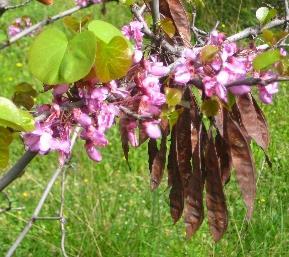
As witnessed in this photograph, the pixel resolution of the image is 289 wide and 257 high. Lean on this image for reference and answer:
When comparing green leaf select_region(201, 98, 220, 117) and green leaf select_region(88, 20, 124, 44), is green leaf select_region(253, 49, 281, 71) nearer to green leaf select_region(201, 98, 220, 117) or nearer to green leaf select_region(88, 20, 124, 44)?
green leaf select_region(201, 98, 220, 117)

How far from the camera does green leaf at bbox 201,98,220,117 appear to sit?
86 centimetres

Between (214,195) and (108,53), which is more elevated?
(108,53)

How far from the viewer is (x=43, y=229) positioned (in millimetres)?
2402

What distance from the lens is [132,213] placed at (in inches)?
99.8

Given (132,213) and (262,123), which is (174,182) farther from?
(132,213)

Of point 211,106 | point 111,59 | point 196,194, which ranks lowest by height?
point 196,194

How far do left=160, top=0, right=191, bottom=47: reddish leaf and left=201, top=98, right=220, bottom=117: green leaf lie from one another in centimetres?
29

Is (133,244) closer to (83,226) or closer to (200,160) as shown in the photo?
(83,226)

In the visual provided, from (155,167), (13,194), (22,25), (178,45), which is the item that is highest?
(178,45)

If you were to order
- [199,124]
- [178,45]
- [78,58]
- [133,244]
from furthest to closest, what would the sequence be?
[133,244]
[178,45]
[199,124]
[78,58]

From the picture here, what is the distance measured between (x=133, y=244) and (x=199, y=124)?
1280 mm

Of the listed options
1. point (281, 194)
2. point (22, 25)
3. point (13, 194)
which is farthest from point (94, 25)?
point (22, 25)

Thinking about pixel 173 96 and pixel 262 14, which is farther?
pixel 262 14

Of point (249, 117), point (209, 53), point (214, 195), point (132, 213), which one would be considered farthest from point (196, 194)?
point (132, 213)
